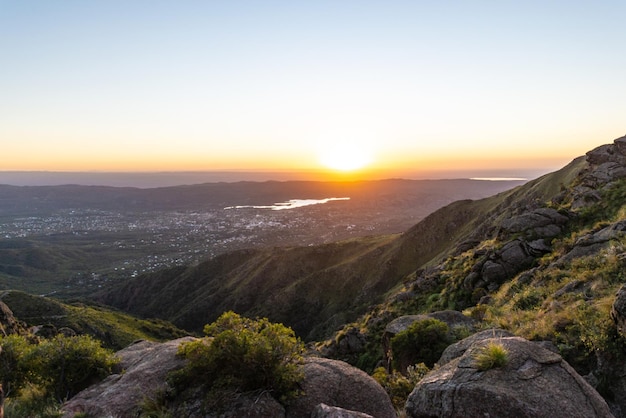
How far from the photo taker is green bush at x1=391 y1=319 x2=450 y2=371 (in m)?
15.0

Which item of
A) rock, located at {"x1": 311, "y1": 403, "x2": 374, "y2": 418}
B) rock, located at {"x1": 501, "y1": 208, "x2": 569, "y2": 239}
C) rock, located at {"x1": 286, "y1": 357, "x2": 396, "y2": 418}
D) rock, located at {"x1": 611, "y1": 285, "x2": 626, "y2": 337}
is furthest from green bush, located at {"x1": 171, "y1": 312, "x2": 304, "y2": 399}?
rock, located at {"x1": 501, "y1": 208, "x2": 569, "y2": 239}

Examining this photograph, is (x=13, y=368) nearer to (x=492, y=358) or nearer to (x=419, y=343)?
(x=419, y=343)

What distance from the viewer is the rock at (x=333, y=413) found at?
728 centimetres

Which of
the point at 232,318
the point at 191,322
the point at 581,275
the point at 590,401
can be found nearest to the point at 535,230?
the point at 581,275

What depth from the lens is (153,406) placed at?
897 cm

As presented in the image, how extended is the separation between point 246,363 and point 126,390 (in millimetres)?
4457

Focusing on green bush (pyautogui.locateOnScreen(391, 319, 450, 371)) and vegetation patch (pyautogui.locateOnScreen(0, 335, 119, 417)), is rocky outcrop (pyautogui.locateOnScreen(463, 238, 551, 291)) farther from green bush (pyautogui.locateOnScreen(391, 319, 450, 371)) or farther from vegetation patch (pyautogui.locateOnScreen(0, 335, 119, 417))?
vegetation patch (pyautogui.locateOnScreen(0, 335, 119, 417))

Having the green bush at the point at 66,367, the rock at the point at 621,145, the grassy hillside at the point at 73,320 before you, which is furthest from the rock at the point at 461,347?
the grassy hillside at the point at 73,320

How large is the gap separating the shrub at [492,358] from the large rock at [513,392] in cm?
10

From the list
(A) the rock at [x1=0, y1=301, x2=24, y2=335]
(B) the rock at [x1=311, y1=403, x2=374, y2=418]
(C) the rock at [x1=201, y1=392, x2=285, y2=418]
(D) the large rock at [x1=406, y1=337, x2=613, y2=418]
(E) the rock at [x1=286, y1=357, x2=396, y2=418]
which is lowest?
(A) the rock at [x1=0, y1=301, x2=24, y2=335]

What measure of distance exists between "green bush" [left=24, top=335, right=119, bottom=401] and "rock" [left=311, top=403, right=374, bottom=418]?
955 centimetres

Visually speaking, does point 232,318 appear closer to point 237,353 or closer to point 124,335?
point 237,353

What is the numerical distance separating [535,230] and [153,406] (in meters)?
28.7

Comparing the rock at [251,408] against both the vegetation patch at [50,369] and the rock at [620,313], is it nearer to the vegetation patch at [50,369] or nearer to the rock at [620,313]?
the vegetation patch at [50,369]
